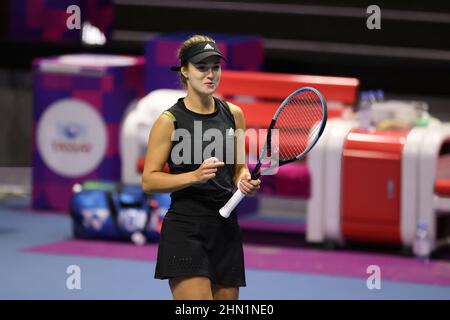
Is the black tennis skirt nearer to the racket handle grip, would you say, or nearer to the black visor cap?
the racket handle grip

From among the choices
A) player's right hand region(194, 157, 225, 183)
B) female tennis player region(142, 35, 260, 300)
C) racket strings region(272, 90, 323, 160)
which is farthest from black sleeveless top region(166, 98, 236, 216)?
racket strings region(272, 90, 323, 160)

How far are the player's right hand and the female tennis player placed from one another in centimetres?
7

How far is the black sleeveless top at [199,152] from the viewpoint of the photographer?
4.93 m

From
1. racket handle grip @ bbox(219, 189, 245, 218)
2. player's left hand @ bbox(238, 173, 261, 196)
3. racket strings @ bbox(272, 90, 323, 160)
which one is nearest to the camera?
player's left hand @ bbox(238, 173, 261, 196)

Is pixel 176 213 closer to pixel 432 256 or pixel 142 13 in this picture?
pixel 432 256

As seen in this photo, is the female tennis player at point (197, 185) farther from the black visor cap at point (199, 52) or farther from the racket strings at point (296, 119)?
the racket strings at point (296, 119)

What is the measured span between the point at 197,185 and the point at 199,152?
0.40 ft

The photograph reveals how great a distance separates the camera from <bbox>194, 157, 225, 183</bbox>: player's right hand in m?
4.76

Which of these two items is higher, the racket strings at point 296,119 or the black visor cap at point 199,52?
the black visor cap at point 199,52

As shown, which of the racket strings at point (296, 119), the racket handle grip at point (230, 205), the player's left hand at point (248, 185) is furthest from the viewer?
the racket strings at point (296, 119)

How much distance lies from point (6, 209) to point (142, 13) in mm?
→ 2349

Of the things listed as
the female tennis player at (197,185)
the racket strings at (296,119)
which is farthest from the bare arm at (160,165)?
the racket strings at (296,119)

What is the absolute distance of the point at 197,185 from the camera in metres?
4.95

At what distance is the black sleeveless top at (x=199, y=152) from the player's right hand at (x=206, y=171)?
149mm
